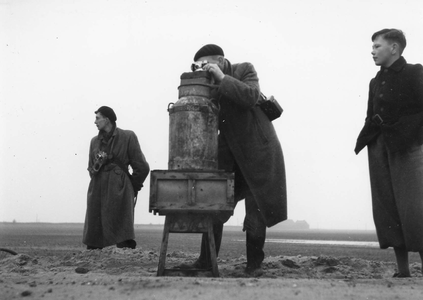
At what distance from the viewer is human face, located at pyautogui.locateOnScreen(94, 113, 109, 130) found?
7.45m

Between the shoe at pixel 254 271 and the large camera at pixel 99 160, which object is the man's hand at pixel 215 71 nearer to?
the shoe at pixel 254 271

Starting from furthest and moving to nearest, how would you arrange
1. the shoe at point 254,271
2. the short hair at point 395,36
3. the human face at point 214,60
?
the human face at point 214,60 < the short hair at point 395,36 < the shoe at point 254,271

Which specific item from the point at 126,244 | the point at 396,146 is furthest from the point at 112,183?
the point at 396,146

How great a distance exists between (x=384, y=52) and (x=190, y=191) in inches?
85.7

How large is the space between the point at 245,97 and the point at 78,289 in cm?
213

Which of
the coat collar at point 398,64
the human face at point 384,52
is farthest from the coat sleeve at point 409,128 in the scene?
the human face at point 384,52

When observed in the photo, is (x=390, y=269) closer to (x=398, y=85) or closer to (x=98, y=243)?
(x=398, y=85)

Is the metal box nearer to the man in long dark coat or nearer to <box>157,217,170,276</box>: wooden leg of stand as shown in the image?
<box>157,217,170,276</box>: wooden leg of stand

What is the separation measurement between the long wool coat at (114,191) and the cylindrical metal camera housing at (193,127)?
9.19ft

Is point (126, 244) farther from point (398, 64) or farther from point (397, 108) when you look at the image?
point (398, 64)

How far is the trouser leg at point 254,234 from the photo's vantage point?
4.88 meters

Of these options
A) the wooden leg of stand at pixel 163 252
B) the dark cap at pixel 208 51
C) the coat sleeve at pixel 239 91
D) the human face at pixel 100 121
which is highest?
the dark cap at pixel 208 51

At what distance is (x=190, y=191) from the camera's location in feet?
14.1

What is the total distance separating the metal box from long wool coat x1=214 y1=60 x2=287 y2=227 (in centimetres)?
66
